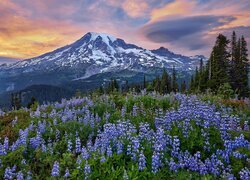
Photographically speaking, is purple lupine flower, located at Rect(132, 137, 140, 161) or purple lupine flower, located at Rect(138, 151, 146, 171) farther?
purple lupine flower, located at Rect(132, 137, 140, 161)

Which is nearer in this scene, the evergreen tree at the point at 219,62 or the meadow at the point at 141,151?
the meadow at the point at 141,151

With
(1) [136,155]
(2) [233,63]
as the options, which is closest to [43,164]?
(1) [136,155]

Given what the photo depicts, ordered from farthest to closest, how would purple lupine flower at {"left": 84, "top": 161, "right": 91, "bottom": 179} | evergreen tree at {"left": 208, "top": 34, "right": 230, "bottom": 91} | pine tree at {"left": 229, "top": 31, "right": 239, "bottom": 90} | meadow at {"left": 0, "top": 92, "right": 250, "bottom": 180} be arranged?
pine tree at {"left": 229, "top": 31, "right": 239, "bottom": 90} < evergreen tree at {"left": 208, "top": 34, "right": 230, "bottom": 91} < meadow at {"left": 0, "top": 92, "right": 250, "bottom": 180} < purple lupine flower at {"left": 84, "top": 161, "right": 91, "bottom": 179}

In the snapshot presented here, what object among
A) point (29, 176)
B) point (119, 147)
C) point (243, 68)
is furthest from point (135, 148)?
point (243, 68)

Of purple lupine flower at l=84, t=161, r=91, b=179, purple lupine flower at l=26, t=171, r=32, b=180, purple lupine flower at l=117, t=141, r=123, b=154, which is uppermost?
purple lupine flower at l=117, t=141, r=123, b=154

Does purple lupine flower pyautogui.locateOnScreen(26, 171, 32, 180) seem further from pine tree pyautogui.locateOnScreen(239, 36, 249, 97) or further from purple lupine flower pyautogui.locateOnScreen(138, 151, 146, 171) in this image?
pine tree pyautogui.locateOnScreen(239, 36, 249, 97)

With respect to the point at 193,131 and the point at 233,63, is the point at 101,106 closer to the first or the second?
the point at 193,131

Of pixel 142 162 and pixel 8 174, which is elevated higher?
pixel 142 162

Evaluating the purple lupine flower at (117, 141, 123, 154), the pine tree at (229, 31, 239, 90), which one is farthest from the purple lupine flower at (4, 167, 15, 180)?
the pine tree at (229, 31, 239, 90)

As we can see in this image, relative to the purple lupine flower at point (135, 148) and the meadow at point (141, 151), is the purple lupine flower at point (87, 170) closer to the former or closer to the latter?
the meadow at point (141, 151)

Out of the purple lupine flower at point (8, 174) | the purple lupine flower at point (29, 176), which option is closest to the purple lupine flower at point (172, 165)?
the purple lupine flower at point (29, 176)

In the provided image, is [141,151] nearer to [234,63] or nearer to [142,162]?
[142,162]

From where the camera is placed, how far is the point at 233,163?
5668 millimetres

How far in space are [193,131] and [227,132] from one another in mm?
805
